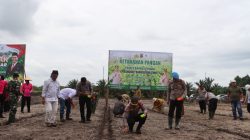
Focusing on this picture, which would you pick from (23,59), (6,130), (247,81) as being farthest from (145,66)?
(247,81)

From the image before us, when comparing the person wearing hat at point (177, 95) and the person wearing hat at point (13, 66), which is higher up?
the person wearing hat at point (13, 66)

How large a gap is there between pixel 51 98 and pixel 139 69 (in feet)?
79.9

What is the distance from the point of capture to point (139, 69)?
1444 inches

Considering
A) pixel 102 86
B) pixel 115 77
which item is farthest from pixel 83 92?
pixel 102 86

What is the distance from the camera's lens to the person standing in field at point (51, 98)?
12.5m

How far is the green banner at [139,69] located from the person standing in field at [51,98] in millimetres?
23183

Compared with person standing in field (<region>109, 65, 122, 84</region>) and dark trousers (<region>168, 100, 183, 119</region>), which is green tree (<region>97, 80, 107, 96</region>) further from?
dark trousers (<region>168, 100, 183, 119</region>)

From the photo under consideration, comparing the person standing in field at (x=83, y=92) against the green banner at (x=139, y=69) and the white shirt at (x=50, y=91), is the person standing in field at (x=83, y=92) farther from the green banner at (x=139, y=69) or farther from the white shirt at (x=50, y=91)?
the green banner at (x=139, y=69)

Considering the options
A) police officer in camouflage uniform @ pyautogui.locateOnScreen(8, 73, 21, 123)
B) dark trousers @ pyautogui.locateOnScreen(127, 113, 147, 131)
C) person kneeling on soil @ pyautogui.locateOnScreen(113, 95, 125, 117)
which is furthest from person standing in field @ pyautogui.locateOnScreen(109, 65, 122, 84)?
dark trousers @ pyautogui.locateOnScreen(127, 113, 147, 131)

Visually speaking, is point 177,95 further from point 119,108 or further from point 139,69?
point 139,69

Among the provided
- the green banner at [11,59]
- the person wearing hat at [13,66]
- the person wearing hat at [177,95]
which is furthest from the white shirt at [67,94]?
the person wearing hat at [13,66]

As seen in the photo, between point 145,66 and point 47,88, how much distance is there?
80.5 ft

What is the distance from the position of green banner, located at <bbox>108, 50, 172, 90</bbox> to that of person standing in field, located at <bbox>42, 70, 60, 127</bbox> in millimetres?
23183

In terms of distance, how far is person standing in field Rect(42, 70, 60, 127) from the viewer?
492 inches
